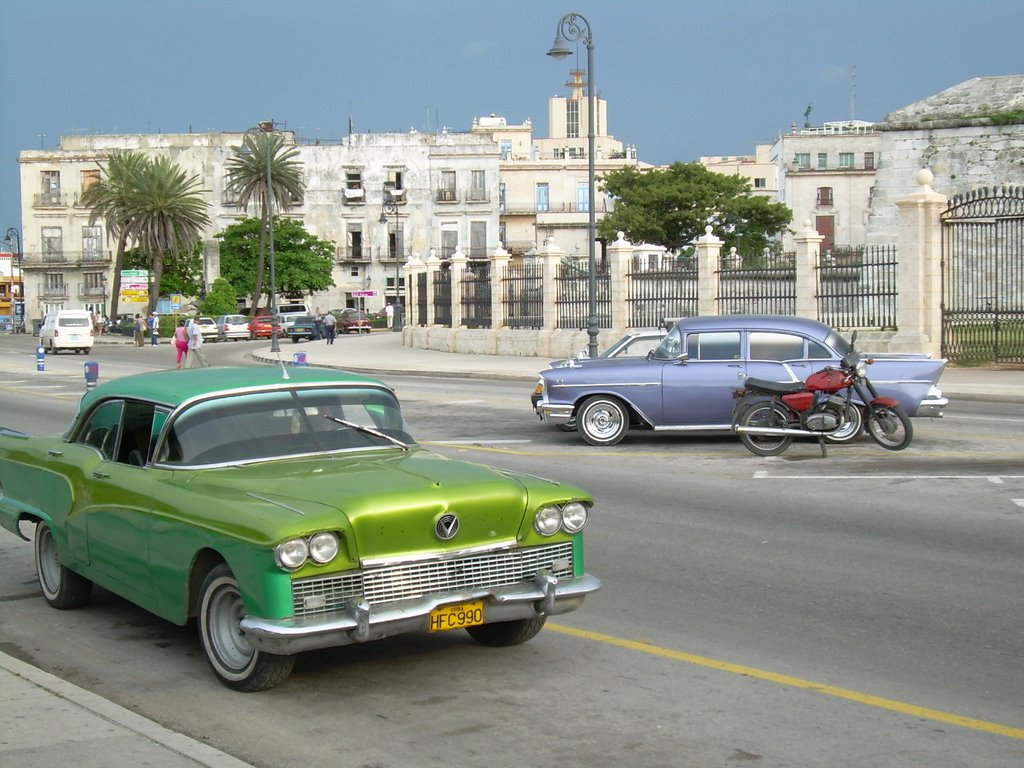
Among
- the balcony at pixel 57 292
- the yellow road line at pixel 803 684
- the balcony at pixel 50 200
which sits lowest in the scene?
the yellow road line at pixel 803 684

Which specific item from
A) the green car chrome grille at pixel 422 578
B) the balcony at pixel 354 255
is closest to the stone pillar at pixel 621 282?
the green car chrome grille at pixel 422 578

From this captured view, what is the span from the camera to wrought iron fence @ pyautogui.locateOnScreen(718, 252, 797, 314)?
31.8 m

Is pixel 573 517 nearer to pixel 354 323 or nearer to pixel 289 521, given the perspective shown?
pixel 289 521

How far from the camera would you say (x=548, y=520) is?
258 inches

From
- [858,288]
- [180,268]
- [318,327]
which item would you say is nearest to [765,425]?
[858,288]

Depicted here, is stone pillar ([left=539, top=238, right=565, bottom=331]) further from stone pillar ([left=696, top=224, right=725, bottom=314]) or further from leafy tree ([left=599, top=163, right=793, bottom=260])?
leafy tree ([left=599, top=163, right=793, bottom=260])

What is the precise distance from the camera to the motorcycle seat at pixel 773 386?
1481 centimetres

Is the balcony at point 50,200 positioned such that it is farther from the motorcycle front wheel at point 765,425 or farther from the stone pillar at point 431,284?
the motorcycle front wheel at point 765,425

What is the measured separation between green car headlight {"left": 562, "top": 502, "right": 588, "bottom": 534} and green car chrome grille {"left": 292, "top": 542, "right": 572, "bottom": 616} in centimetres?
11

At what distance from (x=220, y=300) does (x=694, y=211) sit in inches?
1218

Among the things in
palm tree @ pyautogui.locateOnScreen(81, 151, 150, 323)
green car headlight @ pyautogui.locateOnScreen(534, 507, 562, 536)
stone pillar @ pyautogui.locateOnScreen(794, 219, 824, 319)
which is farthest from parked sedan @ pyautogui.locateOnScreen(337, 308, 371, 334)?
green car headlight @ pyautogui.locateOnScreen(534, 507, 562, 536)

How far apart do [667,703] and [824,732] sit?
0.78 metres

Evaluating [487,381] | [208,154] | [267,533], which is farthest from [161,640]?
[208,154]

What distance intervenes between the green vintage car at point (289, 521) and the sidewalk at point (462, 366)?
1629cm
